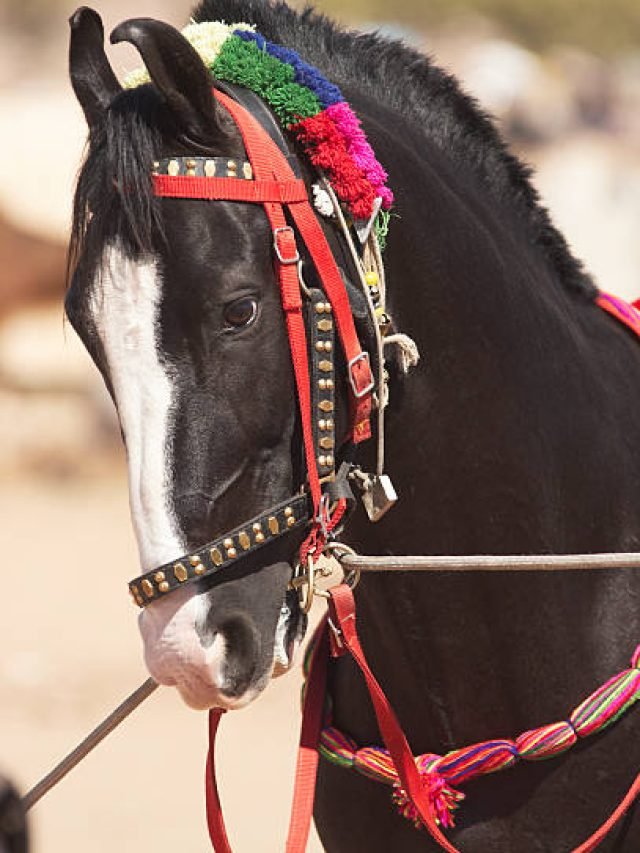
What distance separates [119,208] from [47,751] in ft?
15.8

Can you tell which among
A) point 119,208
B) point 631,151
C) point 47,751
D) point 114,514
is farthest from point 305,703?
point 631,151

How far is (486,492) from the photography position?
256cm

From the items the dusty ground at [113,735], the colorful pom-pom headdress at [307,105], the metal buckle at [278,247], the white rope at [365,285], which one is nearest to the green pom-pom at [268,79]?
the colorful pom-pom headdress at [307,105]

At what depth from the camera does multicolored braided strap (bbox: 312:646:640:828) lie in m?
2.57

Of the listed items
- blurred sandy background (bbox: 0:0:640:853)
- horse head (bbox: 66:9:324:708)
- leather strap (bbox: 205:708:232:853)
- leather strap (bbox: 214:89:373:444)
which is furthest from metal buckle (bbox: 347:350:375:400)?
leather strap (bbox: 205:708:232:853)

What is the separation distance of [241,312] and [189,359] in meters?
0.10

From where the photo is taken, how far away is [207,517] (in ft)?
7.14

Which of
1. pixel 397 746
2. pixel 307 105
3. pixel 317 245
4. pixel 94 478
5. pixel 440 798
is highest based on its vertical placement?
pixel 94 478

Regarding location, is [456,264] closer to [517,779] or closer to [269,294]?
[269,294]

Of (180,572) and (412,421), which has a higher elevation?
(412,421)

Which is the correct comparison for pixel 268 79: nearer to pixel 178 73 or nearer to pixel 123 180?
pixel 178 73

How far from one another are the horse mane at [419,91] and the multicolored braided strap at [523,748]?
0.77m

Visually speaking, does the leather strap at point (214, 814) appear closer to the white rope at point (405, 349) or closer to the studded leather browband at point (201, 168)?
the white rope at point (405, 349)

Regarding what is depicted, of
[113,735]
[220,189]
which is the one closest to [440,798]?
[220,189]
